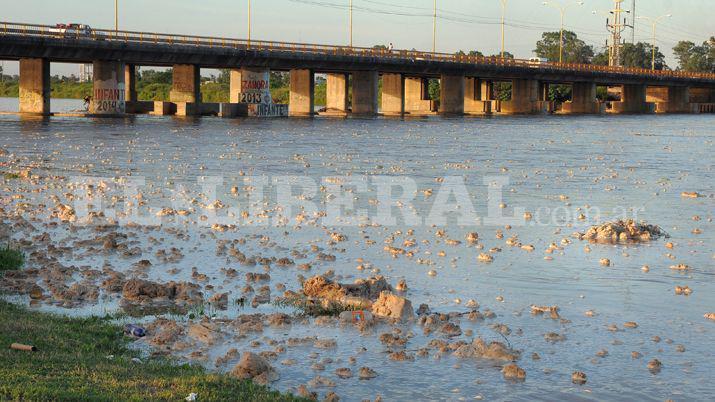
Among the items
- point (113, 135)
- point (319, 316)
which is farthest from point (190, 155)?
point (319, 316)

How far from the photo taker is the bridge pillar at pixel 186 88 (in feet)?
297

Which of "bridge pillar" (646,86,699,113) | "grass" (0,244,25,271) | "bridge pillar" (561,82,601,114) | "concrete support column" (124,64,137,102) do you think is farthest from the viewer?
"bridge pillar" (646,86,699,113)

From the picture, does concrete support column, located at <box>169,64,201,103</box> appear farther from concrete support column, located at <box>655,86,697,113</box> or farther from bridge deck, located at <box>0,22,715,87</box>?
concrete support column, located at <box>655,86,697,113</box>

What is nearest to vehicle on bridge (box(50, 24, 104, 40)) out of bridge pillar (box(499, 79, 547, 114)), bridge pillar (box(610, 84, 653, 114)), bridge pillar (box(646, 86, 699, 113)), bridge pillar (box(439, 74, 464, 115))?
bridge pillar (box(439, 74, 464, 115))

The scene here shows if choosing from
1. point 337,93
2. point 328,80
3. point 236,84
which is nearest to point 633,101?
point 328,80

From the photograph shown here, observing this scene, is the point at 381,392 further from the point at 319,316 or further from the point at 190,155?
the point at 190,155

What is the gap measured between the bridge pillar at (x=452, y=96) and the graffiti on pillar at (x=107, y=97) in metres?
47.5

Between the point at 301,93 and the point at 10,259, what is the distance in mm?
89890

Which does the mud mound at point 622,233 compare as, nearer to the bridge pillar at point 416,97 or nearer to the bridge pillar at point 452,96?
A: the bridge pillar at point 452,96

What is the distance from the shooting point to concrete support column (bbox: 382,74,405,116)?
11761 centimetres

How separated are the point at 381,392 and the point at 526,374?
1628 millimetres

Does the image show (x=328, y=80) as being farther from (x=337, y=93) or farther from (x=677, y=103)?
(x=677, y=103)

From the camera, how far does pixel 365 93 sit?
355 feet

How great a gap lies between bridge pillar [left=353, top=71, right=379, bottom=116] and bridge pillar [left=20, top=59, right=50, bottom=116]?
38.0m
